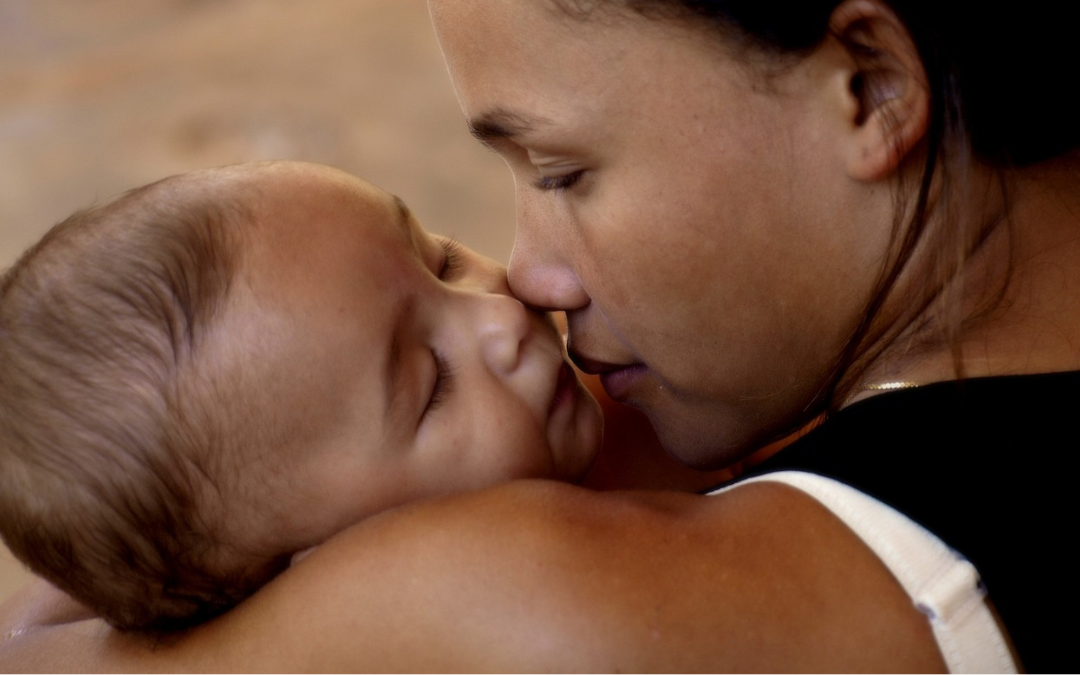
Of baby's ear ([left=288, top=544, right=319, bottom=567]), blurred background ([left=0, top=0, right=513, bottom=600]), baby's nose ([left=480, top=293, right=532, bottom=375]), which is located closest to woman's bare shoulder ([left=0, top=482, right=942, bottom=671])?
baby's ear ([left=288, top=544, right=319, bottom=567])

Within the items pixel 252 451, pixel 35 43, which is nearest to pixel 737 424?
pixel 252 451

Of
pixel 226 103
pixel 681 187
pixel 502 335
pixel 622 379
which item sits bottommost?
pixel 226 103

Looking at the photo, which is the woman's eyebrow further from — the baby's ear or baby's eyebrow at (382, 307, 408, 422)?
the baby's ear

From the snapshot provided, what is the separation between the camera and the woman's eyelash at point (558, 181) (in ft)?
3.75

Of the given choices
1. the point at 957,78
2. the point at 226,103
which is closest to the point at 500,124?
the point at 957,78

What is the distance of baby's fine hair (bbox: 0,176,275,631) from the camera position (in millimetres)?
1098

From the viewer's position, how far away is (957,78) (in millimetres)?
998

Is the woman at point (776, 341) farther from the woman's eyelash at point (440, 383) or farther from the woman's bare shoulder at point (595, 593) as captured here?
the woman's eyelash at point (440, 383)

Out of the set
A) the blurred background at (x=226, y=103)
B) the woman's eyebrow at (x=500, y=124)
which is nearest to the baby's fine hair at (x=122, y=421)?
the woman's eyebrow at (x=500, y=124)

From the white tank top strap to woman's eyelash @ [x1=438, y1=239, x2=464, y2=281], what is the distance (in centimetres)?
63

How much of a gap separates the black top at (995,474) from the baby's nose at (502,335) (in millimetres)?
374

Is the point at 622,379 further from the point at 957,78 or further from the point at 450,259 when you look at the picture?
the point at 957,78

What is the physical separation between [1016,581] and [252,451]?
722mm

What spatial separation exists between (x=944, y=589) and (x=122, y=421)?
0.77 m
